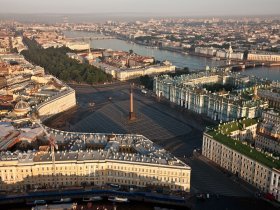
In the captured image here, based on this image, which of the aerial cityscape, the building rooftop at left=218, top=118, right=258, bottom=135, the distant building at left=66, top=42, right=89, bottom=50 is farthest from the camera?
the distant building at left=66, top=42, right=89, bottom=50

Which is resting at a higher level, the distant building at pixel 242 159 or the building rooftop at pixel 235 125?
the building rooftop at pixel 235 125

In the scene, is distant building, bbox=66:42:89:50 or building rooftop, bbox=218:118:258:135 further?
distant building, bbox=66:42:89:50

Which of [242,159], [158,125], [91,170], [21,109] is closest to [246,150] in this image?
[242,159]

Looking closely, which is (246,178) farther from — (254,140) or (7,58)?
(7,58)

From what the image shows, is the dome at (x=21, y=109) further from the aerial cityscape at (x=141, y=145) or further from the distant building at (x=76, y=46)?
the distant building at (x=76, y=46)

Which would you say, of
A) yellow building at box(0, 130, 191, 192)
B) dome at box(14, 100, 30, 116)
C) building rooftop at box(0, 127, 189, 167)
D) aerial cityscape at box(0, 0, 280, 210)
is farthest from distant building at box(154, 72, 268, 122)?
dome at box(14, 100, 30, 116)

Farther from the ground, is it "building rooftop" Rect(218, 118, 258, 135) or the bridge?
"building rooftop" Rect(218, 118, 258, 135)

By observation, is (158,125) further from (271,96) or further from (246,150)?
(271,96)

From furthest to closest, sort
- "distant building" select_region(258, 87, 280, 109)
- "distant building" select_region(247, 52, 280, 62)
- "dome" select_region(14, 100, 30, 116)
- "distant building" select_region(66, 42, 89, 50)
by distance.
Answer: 1. "distant building" select_region(66, 42, 89, 50)
2. "distant building" select_region(247, 52, 280, 62)
3. "distant building" select_region(258, 87, 280, 109)
4. "dome" select_region(14, 100, 30, 116)

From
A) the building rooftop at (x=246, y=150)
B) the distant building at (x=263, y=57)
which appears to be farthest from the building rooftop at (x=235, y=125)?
the distant building at (x=263, y=57)

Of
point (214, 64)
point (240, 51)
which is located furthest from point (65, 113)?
point (240, 51)

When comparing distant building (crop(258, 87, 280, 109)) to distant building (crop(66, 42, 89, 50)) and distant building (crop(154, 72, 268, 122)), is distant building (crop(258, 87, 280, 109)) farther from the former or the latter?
distant building (crop(66, 42, 89, 50))
